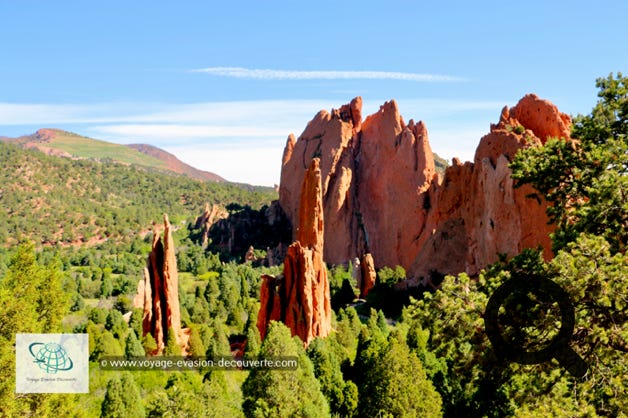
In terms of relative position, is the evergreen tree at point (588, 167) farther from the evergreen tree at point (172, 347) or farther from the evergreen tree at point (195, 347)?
the evergreen tree at point (195, 347)

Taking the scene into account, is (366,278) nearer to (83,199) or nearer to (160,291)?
(160,291)

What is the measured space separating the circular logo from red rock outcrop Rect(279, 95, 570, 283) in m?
29.9

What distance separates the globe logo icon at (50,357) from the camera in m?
20.9

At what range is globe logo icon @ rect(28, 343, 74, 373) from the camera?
20.9 meters

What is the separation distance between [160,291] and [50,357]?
13.3m

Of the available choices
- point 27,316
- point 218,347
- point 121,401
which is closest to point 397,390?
point 121,401

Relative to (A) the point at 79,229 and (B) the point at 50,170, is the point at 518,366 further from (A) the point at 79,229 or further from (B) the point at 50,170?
(B) the point at 50,170

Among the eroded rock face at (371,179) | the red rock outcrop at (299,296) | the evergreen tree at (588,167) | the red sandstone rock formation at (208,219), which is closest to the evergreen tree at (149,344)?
the red rock outcrop at (299,296)

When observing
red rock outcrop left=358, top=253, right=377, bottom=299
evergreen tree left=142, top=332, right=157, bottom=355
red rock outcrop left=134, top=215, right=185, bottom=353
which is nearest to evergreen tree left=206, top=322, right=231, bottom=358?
red rock outcrop left=134, top=215, right=185, bottom=353

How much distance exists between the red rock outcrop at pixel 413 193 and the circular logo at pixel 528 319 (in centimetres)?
2994

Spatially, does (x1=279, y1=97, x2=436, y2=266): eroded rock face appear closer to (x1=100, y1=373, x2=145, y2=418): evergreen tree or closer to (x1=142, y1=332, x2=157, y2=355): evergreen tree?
(x1=142, y1=332, x2=157, y2=355): evergreen tree

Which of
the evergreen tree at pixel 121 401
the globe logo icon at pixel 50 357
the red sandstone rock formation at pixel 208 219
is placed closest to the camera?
the globe logo icon at pixel 50 357

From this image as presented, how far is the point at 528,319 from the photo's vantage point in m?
10.8

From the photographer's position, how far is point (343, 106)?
94.9 meters
